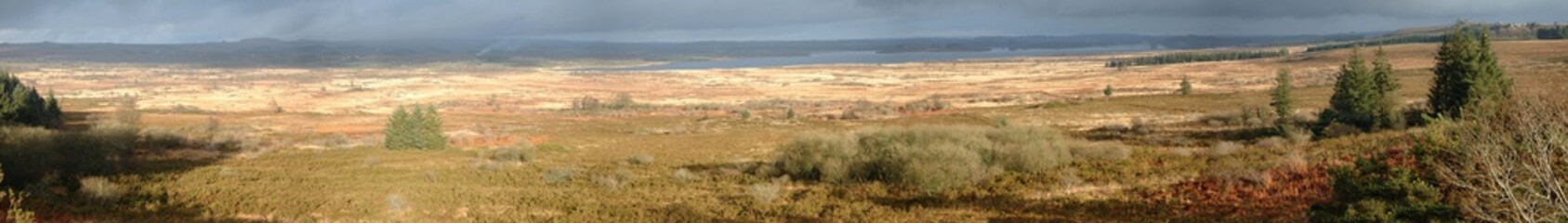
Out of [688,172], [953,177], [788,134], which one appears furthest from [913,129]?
[788,134]

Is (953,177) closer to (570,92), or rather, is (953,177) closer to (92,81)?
(570,92)

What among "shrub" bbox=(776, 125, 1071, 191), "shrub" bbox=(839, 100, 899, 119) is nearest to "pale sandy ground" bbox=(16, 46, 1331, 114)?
"shrub" bbox=(839, 100, 899, 119)

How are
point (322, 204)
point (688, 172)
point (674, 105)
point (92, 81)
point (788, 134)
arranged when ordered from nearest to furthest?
point (322, 204) < point (688, 172) < point (788, 134) < point (674, 105) < point (92, 81)

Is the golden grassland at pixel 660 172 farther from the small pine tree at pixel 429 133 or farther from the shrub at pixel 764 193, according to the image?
the small pine tree at pixel 429 133

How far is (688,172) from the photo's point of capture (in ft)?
98.5

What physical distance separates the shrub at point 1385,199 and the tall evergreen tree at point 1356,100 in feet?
88.1

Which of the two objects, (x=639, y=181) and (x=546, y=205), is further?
(x=639, y=181)

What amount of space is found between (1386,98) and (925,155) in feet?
88.7

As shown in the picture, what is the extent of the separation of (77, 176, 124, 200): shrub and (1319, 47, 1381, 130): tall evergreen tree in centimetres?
4254

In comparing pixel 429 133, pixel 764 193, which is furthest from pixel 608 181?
pixel 429 133

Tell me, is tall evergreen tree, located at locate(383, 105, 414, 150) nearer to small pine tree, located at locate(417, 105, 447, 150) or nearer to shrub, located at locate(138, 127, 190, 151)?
small pine tree, located at locate(417, 105, 447, 150)

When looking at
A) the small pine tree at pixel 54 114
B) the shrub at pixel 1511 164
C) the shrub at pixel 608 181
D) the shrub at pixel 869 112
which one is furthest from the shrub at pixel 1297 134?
the small pine tree at pixel 54 114

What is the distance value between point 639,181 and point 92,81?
513 feet

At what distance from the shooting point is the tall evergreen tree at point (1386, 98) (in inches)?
1484
